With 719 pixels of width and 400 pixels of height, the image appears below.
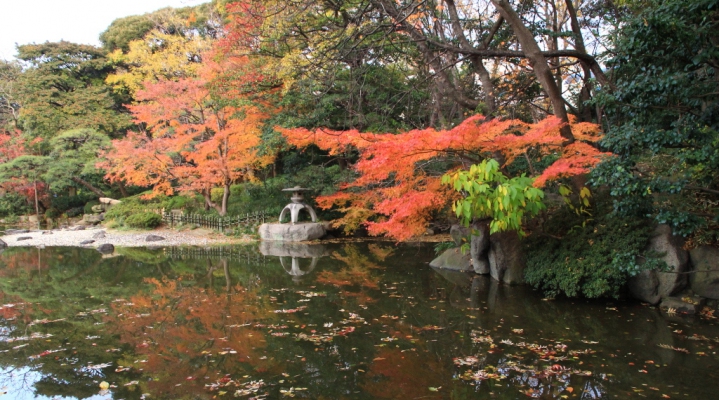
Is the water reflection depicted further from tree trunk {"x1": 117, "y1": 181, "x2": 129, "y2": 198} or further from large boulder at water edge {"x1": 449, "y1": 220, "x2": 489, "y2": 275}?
tree trunk {"x1": 117, "y1": 181, "x2": 129, "y2": 198}

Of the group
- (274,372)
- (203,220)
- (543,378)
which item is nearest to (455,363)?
(543,378)

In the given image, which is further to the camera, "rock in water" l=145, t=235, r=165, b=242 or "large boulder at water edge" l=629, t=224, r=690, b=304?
"rock in water" l=145, t=235, r=165, b=242

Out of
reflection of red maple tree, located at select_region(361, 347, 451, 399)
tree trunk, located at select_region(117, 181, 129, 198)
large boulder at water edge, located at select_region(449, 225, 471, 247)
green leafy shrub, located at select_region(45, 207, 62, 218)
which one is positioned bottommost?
reflection of red maple tree, located at select_region(361, 347, 451, 399)

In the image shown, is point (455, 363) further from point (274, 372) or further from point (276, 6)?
point (276, 6)

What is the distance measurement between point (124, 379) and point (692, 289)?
7.28 meters

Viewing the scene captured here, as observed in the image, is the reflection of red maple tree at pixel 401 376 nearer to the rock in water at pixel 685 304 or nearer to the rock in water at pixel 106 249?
the rock in water at pixel 685 304

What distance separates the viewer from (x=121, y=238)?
15.6m

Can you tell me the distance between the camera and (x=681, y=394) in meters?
3.93

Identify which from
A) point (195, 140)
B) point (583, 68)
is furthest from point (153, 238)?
point (583, 68)

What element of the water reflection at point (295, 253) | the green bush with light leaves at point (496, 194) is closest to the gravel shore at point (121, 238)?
the water reflection at point (295, 253)

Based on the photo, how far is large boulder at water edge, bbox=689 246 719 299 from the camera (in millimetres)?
6395

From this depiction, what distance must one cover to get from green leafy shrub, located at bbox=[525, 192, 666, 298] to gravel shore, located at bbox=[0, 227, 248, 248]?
10.1 meters

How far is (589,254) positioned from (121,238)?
14365 millimetres

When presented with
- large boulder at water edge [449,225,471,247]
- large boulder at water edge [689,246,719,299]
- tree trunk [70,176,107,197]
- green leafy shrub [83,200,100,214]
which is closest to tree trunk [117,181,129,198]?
tree trunk [70,176,107,197]
